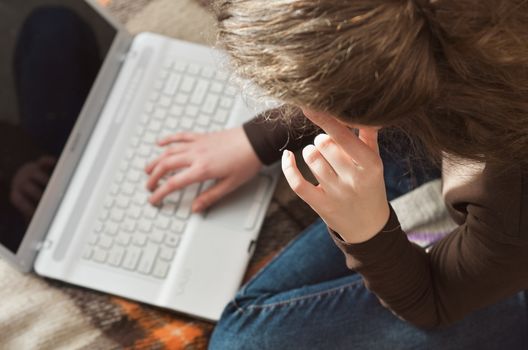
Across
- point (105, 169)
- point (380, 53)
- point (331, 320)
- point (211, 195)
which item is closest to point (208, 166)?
point (211, 195)

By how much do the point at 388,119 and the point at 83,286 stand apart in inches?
20.3

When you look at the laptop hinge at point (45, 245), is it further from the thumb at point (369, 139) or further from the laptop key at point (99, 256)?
the thumb at point (369, 139)

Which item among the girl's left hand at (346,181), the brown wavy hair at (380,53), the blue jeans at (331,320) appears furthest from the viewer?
the blue jeans at (331,320)

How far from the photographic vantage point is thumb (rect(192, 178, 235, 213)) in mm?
771

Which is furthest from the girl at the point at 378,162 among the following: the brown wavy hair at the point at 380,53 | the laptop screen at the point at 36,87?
the laptop screen at the point at 36,87

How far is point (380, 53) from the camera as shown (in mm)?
368

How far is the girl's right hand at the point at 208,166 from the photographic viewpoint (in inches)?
30.4

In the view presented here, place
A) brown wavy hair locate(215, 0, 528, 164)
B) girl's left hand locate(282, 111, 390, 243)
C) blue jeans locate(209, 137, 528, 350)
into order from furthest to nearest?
blue jeans locate(209, 137, 528, 350) → girl's left hand locate(282, 111, 390, 243) → brown wavy hair locate(215, 0, 528, 164)

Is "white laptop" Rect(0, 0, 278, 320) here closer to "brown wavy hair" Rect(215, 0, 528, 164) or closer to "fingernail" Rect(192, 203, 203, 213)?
"fingernail" Rect(192, 203, 203, 213)

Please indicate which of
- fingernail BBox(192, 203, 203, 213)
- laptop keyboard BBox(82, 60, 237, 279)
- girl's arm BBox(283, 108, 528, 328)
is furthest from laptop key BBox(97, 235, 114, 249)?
girl's arm BBox(283, 108, 528, 328)

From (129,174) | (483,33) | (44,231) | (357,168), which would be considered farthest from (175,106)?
(483,33)

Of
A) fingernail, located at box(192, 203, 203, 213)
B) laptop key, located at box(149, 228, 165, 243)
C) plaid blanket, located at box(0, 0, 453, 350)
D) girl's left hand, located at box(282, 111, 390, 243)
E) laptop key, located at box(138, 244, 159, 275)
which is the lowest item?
plaid blanket, located at box(0, 0, 453, 350)

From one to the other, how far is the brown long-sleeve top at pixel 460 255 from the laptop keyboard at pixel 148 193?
271 millimetres

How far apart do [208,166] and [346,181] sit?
293 millimetres
